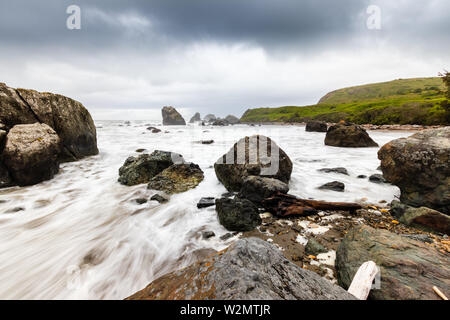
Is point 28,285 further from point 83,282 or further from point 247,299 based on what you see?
point 247,299

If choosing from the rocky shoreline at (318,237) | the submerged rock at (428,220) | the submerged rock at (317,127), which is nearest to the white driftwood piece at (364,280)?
the rocky shoreline at (318,237)

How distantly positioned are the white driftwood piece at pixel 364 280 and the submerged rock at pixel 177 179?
502cm

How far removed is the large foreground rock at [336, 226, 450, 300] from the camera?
193 cm

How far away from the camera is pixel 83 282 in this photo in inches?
113

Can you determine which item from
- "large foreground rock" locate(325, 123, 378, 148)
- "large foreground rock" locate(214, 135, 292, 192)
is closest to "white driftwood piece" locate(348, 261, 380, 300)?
"large foreground rock" locate(214, 135, 292, 192)

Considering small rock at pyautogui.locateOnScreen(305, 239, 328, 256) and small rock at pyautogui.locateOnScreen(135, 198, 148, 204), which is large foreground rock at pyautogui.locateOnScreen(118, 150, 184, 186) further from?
small rock at pyautogui.locateOnScreen(305, 239, 328, 256)

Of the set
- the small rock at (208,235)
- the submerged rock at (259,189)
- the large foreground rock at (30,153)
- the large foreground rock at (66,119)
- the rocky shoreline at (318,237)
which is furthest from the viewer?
the large foreground rock at (66,119)

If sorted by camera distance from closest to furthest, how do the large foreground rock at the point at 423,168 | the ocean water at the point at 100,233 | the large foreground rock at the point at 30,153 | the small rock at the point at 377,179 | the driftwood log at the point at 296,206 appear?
the ocean water at the point at 100,233 < the large foreground rock at the point at 423,168 < the driftwood log at the point at 296,206 < the large foreground rock at the point at 30,153 < the small rock at the point at 377,179

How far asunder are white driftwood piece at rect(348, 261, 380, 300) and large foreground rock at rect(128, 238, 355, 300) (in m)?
0.38

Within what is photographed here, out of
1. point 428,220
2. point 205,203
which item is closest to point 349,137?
point 428,220

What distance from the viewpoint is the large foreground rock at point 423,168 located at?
4.02m

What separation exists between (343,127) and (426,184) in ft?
41.4

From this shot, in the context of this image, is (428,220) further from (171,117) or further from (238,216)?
(171,117)

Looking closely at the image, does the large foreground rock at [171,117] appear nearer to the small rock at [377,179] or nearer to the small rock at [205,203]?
the small rock at [205,203]
